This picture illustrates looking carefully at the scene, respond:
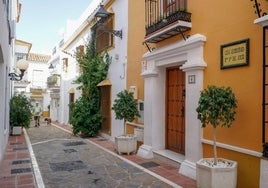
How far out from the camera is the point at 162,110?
8305 mm

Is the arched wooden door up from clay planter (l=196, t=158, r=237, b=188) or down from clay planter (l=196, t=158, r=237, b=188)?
up

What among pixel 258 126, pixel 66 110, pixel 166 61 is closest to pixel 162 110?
pixel 166 61

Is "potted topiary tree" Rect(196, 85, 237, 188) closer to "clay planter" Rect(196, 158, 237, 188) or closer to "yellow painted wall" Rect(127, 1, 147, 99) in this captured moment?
"clay planter" Rect(196, 158, 237, 188)

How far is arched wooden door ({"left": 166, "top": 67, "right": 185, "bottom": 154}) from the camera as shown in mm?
7676

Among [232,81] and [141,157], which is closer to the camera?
[232,81]

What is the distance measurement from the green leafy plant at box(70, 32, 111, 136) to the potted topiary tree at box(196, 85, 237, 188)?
7902mm

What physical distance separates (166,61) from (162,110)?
1.53 metres

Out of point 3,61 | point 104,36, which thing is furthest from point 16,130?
point 3,61

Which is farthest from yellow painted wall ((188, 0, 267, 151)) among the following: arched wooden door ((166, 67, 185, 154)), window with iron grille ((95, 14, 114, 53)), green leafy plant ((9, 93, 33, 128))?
green leafy plant ((9, 93, 33, 128))

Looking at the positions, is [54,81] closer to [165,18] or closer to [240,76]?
[165,18]

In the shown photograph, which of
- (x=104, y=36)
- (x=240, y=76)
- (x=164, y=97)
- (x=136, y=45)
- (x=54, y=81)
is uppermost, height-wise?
(x=104, y=36)

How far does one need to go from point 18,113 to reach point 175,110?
9834 millimetres

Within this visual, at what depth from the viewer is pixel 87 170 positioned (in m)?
6.95

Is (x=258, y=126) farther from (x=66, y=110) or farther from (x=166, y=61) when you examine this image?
(x=66, y=110)
